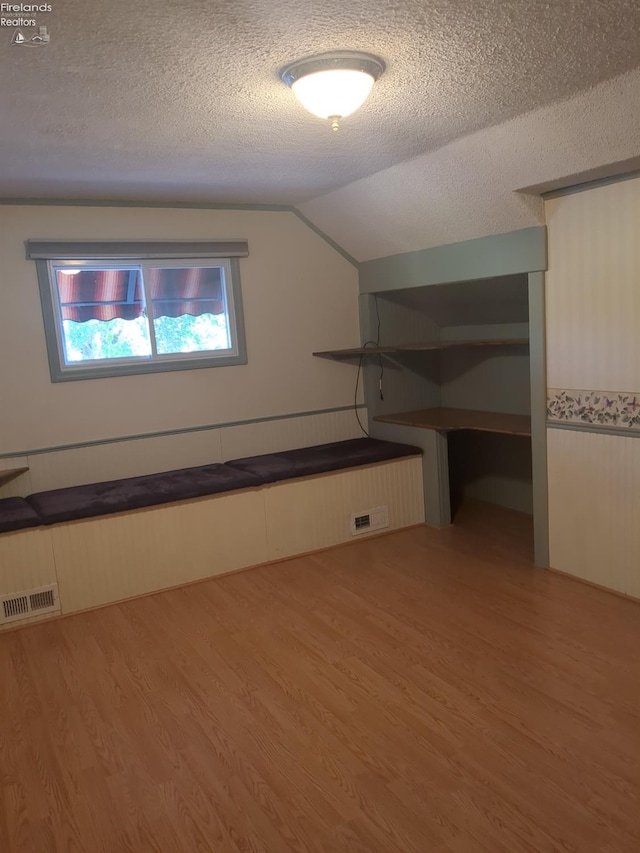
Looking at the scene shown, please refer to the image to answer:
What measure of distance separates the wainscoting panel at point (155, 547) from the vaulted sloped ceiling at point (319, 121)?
70.2 inches

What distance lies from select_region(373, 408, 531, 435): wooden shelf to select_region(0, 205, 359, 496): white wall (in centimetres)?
43

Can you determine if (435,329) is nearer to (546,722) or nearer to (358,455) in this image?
(358,455)

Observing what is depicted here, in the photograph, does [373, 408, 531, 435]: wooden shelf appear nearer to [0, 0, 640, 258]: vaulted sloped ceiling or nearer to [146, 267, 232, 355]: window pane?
[0, 0, 640, 258]: vaulted sloped ceiling

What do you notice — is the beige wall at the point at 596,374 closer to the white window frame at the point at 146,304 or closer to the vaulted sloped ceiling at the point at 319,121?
the vaulted sloped ceiling at the point at 319,121

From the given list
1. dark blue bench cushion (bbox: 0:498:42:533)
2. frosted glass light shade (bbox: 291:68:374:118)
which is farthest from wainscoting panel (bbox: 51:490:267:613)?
frosted glass light shade (bbox: 291:68:374:118)

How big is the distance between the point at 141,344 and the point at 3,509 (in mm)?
1305

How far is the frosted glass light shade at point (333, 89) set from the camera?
6.89ft

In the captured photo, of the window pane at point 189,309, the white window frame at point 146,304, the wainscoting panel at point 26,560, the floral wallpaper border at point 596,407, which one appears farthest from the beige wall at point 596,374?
the wainscoting panel at point 26,560

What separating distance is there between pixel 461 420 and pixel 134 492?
2186 mm

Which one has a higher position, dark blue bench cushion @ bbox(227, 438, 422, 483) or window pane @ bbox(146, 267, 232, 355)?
window pane @ bbox(146, 267, 232, 355)

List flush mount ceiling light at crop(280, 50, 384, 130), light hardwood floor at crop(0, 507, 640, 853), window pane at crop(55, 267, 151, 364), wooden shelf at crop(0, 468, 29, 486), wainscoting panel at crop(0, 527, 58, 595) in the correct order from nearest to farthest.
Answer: light hardwood floor at crop(0, 507, 640, 853)
flush mount ceiling light at crop(280, 50, 384, 130)
wainscoting panel at crop(0, 527, 58, 595)
wooden shelf at crop(0, 468, 29, 486)
window pane at crop(55, 267, 151, 364)

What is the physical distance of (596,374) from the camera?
3211 millimetres

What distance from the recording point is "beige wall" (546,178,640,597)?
3.03 m

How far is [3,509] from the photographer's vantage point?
11.3 feet
